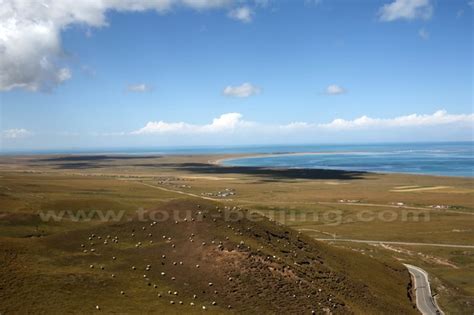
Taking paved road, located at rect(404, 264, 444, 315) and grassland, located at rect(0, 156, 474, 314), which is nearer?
grassland, located at rect(0, 156, 474, 314)

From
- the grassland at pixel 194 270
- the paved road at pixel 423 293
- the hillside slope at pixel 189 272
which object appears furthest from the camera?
the paved road at pixel 423 293

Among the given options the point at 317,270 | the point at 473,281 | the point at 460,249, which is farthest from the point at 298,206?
the point at 317,270

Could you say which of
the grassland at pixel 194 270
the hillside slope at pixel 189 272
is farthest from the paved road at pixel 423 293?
the hillside slope at pixel 189 272

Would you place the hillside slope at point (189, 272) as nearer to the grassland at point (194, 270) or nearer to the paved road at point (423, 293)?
the grassland at point (194, 270)

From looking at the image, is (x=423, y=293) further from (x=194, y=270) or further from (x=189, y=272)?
(x=189, y=272)

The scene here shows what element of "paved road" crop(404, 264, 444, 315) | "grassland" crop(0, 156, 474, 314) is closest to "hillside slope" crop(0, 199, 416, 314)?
"grassland" crop(0, 156, 474, 314)

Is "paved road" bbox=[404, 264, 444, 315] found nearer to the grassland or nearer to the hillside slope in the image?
the grassland

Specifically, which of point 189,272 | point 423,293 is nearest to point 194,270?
point 189,272

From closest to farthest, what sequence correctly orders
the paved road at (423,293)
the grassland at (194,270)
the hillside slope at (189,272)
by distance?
the hillside slope at (189,272) → the grassland at (194,270) → the paved road at (423,293)
